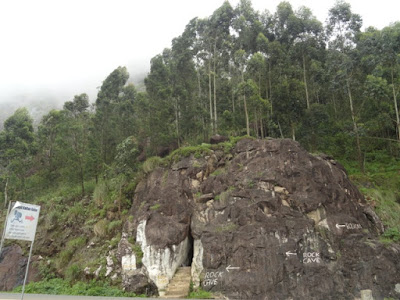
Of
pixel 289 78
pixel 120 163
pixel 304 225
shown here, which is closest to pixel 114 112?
pixel 120 163

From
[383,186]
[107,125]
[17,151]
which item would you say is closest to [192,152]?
[107,125]

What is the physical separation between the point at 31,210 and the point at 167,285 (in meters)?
7.49

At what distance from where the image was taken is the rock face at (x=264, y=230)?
Answer: 1192cm

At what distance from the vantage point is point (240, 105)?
2581 cm

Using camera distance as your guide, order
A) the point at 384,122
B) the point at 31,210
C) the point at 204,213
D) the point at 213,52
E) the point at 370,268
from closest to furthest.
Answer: the point at 31,210, the point at 370,268, the point at 204,213, the point at 384,122, the point at 213,52

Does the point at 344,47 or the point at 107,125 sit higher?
the point at 344,47

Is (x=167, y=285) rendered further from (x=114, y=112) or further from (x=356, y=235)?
(x=114, y=112)

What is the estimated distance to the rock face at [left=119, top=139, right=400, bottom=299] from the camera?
11.9 metres

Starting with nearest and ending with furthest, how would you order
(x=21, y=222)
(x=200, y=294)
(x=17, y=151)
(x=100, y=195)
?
(x=21, y=222) < (x=200, y=294) < (x=100, y=195) < (x=17, y=151)

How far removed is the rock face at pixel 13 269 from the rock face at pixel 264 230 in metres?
6.62

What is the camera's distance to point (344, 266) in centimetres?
1224

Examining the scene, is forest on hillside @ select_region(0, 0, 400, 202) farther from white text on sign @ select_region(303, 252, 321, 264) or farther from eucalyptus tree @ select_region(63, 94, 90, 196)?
white text on sign @ select_region(303, 252, 321, 264)

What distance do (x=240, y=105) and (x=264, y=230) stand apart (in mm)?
14729

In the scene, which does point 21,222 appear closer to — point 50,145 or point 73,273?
point 73,273
